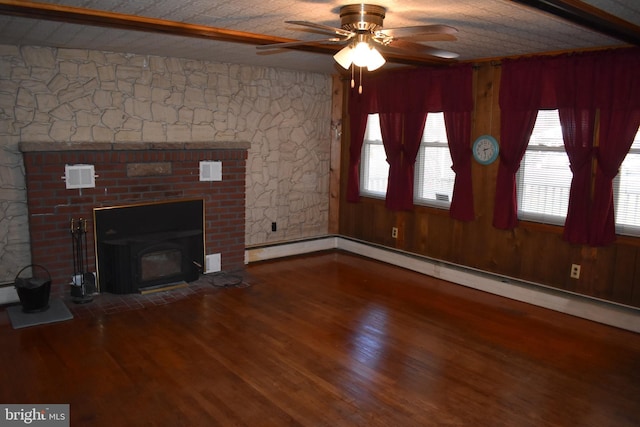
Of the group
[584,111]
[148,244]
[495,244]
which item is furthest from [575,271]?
[148,244]

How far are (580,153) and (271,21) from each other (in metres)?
2.81

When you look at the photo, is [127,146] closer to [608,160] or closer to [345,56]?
[345,56]

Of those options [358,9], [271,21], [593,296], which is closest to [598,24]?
[358,9]

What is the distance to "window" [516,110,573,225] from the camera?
473cm

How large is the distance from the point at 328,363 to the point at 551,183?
8.83ft

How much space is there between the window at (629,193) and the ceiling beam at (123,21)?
2552 mm

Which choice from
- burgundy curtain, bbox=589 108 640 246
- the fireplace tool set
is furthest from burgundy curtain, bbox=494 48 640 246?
the fireplace tool set

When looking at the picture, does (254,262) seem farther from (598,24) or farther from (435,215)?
(598,24)

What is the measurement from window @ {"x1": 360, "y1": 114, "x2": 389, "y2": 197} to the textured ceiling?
1.60m

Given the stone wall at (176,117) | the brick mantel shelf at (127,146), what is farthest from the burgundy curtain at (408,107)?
the brick mantel shelf at (127,146)

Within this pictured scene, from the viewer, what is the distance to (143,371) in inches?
138

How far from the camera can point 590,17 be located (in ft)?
9.46

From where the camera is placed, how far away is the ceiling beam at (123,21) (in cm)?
308

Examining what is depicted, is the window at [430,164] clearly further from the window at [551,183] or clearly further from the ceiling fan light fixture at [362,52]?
the ceiling fan light fixture at [362,52]
